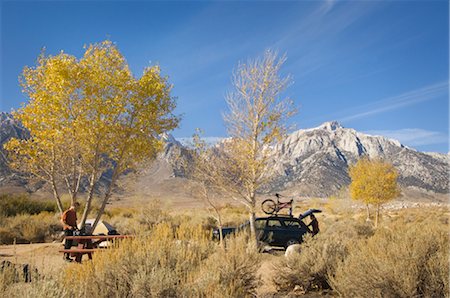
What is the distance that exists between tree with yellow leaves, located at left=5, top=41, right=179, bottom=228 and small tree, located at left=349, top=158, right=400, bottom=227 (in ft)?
87.1

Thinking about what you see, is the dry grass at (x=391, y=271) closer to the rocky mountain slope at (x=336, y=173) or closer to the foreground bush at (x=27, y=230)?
the foreground bush at (x=27, y=230)

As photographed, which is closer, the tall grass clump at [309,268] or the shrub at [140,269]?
the shrub at [140,269]

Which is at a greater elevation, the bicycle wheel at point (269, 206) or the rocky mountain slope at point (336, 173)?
the rocky mountain slope at point (336, 173)

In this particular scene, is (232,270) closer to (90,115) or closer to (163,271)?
(163,271)

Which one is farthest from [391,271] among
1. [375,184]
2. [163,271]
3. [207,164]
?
[375,184]

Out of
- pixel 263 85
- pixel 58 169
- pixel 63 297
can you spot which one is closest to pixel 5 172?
pixel 58 169

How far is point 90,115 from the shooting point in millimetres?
12906

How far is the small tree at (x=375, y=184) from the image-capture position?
1340 inches

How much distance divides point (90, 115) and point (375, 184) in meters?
29.8

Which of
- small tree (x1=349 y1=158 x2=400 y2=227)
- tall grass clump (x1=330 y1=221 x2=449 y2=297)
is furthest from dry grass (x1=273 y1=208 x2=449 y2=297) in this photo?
small tree (x1=349 y1=158 x2=400 y2=227)

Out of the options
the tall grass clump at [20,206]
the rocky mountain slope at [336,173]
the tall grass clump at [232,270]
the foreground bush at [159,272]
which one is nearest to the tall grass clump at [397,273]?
the tall grass clump at [232,270]

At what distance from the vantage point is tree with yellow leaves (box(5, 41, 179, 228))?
40.6 feet

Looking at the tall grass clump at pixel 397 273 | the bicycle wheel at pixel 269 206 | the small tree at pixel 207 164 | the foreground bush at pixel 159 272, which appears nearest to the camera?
the foreground bush at pixel 159 272

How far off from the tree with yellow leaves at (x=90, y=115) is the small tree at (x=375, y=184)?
2655cm
